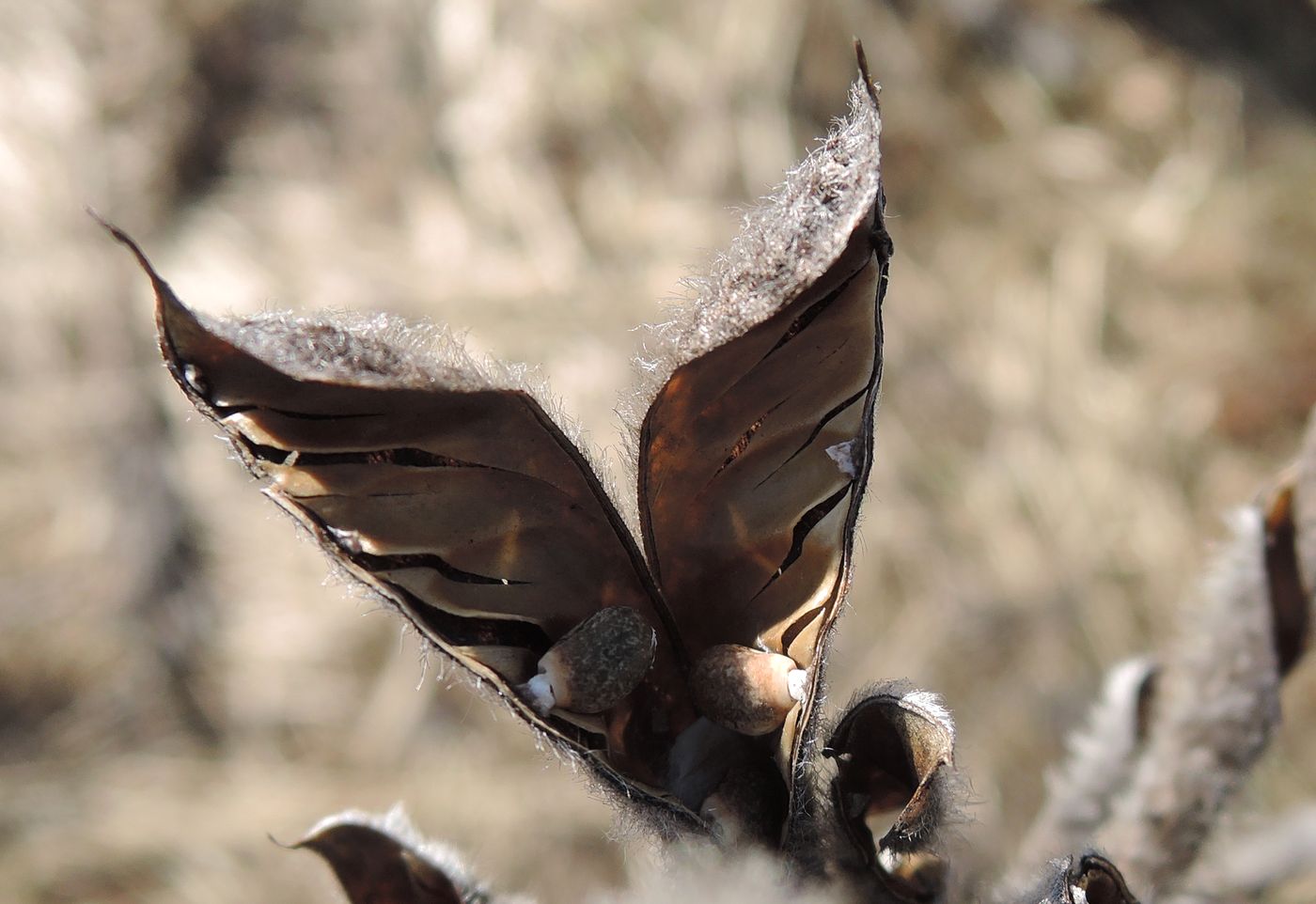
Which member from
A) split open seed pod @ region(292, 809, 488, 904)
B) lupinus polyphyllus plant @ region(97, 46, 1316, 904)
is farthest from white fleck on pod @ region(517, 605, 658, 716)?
split open seed pod @ region(292, 809, 488, 904)

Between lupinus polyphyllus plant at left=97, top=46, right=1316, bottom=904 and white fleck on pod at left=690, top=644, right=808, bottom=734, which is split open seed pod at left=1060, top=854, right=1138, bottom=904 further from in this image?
white fleck on pod at left=690, top=644, right=808, bottom=734

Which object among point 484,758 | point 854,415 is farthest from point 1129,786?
point 484,758

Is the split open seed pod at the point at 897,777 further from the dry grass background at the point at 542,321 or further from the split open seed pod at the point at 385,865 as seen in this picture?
the dry grass background at the point at 542,321

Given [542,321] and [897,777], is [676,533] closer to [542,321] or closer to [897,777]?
[897,777]

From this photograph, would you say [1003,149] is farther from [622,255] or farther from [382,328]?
[382,328]

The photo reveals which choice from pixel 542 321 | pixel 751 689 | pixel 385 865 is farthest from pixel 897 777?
pixel 542 321

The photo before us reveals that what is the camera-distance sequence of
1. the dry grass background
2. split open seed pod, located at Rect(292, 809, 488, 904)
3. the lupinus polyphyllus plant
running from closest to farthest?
the lupinus polyphyllus plant
split open seed pod, located at Rect(292, 809, 488, 904)
the dry grass background

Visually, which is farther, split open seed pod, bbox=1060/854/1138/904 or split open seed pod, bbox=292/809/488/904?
split open seed pod, bbox=292/809/488/904

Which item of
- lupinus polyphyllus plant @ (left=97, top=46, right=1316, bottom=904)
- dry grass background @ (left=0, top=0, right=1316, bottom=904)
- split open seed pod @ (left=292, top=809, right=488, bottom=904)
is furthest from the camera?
dry grass background @ (left=0, top=0, right=1316, bottom=904)

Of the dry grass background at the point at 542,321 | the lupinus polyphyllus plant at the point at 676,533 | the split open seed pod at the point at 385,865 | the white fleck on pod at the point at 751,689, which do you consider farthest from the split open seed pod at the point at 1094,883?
the dry grass background at the point at 542,321
